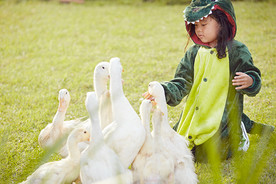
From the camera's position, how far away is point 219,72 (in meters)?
2.37

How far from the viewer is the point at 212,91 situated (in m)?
2.39

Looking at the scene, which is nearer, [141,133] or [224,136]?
[141,133]

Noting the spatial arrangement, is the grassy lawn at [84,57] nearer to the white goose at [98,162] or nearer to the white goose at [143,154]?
the white goose at [143,154]

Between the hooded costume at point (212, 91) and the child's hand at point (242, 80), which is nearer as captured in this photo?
the child's hand at point (242, 80)

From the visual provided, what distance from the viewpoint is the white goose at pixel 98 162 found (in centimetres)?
173

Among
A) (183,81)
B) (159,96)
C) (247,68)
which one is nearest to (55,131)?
(159,96)

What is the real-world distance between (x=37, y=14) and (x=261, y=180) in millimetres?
5991

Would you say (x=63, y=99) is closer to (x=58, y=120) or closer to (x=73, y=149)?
(x=58, y=120)

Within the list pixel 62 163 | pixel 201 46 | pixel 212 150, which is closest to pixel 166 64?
pixel 201 46

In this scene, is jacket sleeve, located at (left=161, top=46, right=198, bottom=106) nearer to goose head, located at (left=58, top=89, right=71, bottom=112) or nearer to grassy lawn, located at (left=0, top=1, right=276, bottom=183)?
grassy lawn, located at (left=0, top=1, right=276, bottom=183)

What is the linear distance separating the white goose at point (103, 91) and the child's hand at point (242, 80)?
0.87 m

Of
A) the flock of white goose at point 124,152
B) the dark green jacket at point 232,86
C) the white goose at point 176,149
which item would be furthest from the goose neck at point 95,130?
the dark green jacket at point 232,86

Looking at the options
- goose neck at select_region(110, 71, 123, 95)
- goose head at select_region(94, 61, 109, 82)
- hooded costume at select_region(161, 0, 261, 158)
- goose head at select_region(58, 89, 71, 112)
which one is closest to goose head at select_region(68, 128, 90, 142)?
goose neck at select_region(110, 71, 123, 95)

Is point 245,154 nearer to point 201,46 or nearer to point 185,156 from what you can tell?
point 185,156
